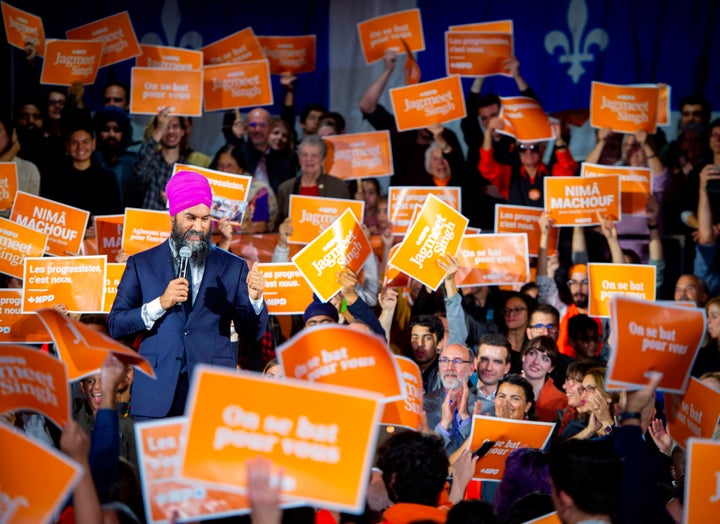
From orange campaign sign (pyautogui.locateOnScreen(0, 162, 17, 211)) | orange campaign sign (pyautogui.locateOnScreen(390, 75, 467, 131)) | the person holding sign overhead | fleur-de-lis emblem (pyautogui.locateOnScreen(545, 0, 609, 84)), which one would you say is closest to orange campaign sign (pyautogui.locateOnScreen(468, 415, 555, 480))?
the person holding sign overhead

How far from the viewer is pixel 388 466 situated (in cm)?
347

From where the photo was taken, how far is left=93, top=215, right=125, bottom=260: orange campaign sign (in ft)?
23.0

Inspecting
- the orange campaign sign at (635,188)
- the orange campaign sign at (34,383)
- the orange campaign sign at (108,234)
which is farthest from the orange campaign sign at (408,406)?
the orange campaign sign at (635,188)

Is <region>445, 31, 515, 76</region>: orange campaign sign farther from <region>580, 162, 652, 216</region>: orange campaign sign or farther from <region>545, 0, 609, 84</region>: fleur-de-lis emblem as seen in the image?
<region>545, 0, 609, 84</region>: fleur-de-lis emblem

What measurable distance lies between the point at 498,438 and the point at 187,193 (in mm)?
1730

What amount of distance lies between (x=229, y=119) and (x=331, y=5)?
1850 millimetres

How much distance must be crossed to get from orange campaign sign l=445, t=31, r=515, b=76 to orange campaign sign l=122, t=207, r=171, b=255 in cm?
312

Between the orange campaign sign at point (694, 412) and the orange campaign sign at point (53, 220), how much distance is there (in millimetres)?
4132

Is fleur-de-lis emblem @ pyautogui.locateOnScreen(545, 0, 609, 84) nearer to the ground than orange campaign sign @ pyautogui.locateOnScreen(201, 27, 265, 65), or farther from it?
farther from it

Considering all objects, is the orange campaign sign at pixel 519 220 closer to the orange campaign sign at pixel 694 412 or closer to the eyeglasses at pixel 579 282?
the eyeglasses at pixel 579 282

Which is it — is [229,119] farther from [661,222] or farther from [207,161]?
[661,222]

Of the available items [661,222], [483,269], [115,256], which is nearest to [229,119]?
[115,256]

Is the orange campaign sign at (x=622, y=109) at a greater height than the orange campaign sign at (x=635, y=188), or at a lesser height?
greater

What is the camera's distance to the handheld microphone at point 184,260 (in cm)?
454
